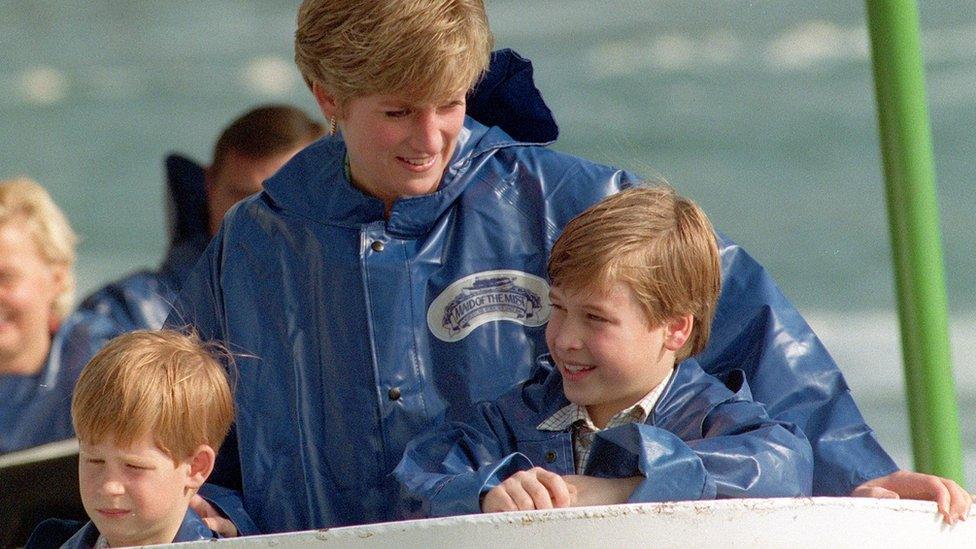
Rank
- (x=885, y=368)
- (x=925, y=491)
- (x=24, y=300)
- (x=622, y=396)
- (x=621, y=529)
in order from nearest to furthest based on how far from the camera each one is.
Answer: (x=621, y=529) < (x=925, y=491) < (x=622, y=396) < (x=24, y=300) < (x=885, y=368)

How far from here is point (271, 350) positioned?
1.99 metres

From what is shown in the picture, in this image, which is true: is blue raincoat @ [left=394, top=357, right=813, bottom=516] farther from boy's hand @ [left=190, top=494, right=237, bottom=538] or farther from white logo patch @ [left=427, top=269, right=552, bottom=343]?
boy's hand @ [left=190, top=494, right=237, bottom=538]

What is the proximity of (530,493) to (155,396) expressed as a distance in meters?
0.45

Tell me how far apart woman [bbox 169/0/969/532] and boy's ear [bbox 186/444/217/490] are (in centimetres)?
18

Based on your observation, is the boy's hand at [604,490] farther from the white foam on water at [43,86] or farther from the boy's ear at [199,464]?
the white foam on water at [43,86]

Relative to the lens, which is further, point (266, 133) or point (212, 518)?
point (266, 133)

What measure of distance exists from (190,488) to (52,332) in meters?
1.86

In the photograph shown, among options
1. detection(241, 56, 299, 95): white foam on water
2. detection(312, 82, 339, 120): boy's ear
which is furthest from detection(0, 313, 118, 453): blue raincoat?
detection(241, 56, 299, 95): white foam on water

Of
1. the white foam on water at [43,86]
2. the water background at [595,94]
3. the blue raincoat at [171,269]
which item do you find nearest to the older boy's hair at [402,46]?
the blue raincoat at [171,269]

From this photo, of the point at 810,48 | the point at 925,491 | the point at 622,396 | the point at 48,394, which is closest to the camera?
the point at 925,491

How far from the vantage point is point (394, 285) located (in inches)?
76.6

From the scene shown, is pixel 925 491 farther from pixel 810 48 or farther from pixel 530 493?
pixel 810 48

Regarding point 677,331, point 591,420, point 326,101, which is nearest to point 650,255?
point 677,331

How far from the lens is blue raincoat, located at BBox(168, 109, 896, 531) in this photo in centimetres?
191
